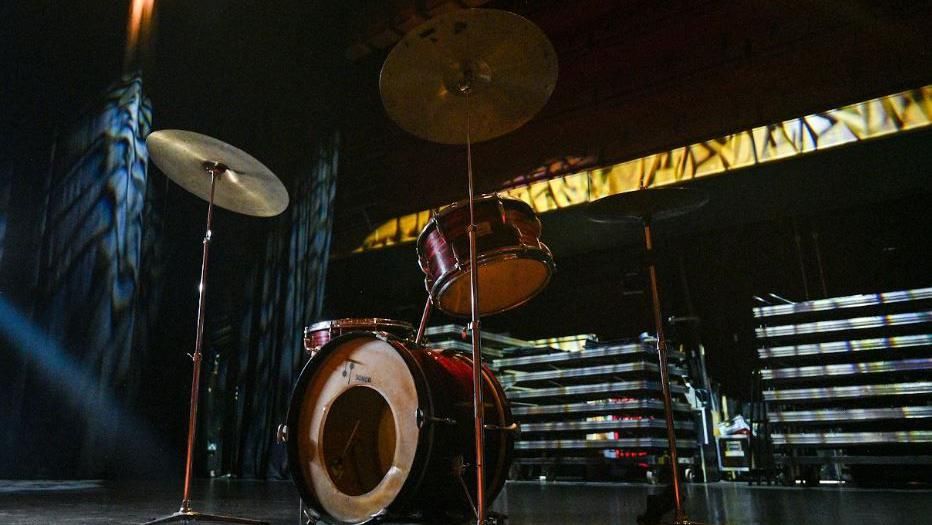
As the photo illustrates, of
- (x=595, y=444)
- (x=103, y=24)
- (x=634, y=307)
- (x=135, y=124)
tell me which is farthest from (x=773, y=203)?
(x=103, y=24)

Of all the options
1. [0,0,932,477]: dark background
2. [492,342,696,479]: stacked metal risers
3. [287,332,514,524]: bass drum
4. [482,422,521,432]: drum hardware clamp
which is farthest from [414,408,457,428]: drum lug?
[492,342,696,479]: stacked metal risers

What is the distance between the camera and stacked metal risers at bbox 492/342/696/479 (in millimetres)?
5312

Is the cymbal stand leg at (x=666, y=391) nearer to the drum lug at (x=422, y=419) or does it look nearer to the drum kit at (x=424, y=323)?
the drum kit at (x=424, y=323)

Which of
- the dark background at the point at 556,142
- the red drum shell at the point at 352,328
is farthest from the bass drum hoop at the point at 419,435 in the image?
the dark background at the point at 556,142

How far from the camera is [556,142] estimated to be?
21.2 ft

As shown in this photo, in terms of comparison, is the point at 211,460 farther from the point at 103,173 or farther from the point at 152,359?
the point at 103,173

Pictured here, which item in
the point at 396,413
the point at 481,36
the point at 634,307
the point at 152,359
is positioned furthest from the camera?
the point at 152,359

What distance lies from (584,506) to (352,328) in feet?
5.16

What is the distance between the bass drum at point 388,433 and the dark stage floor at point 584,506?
0.29 meters

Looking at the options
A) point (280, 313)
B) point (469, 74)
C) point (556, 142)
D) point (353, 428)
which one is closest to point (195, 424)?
point (353, 428)

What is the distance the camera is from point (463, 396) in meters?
2.56

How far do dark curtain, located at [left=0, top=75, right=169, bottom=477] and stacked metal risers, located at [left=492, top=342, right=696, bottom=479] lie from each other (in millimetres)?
3858

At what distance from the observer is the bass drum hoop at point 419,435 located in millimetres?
2279

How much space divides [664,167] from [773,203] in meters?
0.99
